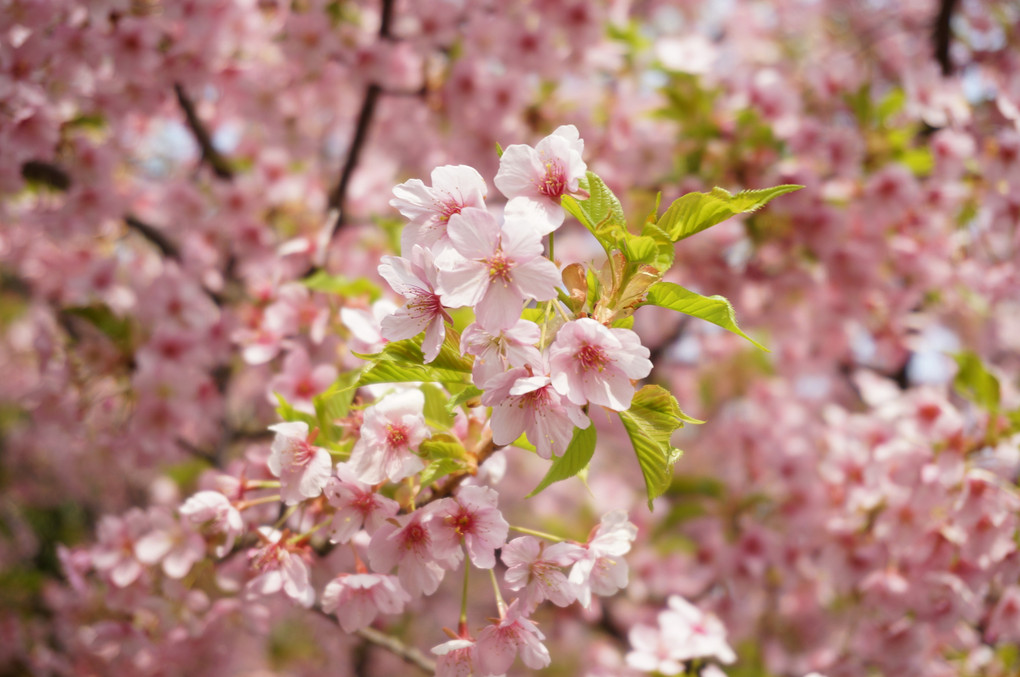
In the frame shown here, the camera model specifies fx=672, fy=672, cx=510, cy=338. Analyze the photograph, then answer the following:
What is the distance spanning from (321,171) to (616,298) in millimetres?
3672

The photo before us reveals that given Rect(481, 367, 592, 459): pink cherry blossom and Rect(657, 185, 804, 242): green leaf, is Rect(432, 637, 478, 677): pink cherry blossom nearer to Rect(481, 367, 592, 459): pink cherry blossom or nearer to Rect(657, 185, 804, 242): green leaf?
Rect(481, 367, 592, 459): pink cherry blossom

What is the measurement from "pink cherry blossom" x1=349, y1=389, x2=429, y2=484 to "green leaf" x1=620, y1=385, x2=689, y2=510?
403 mm

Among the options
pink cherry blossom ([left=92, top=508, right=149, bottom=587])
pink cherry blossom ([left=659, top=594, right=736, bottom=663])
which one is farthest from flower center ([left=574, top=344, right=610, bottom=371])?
pink cherry blossom ([left=92, top=508, right=149, bottom=587])

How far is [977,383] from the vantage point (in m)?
2.20

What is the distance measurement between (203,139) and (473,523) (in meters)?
2.81

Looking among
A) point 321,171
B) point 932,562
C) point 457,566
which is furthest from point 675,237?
point 321,171

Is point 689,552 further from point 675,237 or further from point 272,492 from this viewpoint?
point 675,237

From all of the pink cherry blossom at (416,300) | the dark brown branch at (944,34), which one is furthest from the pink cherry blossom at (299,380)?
the dark brown branch at (944,34)

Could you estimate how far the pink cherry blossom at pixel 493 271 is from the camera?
1.16m

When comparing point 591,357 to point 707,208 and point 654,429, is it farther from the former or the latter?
point 707,208

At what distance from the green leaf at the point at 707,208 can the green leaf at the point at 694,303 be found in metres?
0.12

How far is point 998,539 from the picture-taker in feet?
6.79

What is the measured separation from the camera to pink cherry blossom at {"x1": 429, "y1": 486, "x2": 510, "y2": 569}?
1270 mm

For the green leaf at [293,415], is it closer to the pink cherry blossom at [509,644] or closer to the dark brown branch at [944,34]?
the pink cherry blossom at [509,644]
